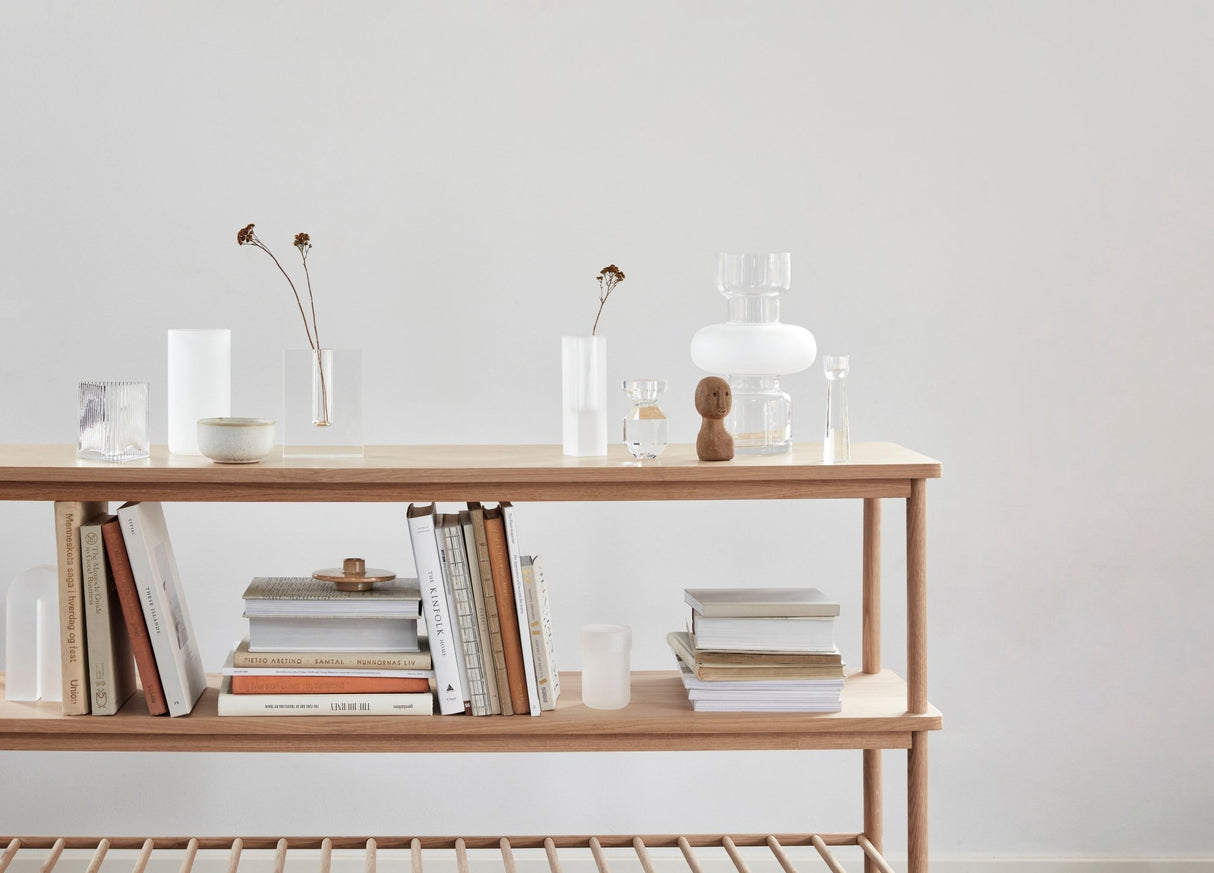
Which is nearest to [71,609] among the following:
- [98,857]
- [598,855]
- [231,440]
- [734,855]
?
[231,440]

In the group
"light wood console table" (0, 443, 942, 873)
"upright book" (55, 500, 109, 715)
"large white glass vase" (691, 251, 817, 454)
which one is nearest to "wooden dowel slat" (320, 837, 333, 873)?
"light wood console table" (0, 443, 942, 873)

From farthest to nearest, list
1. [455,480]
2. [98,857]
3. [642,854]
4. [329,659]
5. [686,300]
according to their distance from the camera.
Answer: [686,300]
[642,854]
[98,857]
[329,659]
[455,480]

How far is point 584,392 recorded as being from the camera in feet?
6.21

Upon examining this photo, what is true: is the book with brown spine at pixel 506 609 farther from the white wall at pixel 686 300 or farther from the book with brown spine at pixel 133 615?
the white wall at pixel 686 300

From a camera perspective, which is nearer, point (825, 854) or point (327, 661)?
point (327, 661)

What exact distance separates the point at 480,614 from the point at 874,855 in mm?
854

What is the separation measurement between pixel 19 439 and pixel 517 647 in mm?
1393

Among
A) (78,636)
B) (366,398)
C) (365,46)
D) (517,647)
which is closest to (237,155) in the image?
(365,46)

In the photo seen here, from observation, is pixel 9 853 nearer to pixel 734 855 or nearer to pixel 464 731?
pixel 464 731

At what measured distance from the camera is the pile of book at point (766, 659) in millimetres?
1887

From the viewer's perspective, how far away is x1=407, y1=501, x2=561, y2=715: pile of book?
183cm

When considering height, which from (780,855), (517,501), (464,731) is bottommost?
(780,855)

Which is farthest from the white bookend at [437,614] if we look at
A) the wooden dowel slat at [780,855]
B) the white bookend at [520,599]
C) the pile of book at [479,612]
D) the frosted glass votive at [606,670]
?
the wooden dowel slat at [780,855]

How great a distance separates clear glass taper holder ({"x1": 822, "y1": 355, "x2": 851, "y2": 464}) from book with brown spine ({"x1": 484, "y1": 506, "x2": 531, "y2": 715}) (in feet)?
1.70
